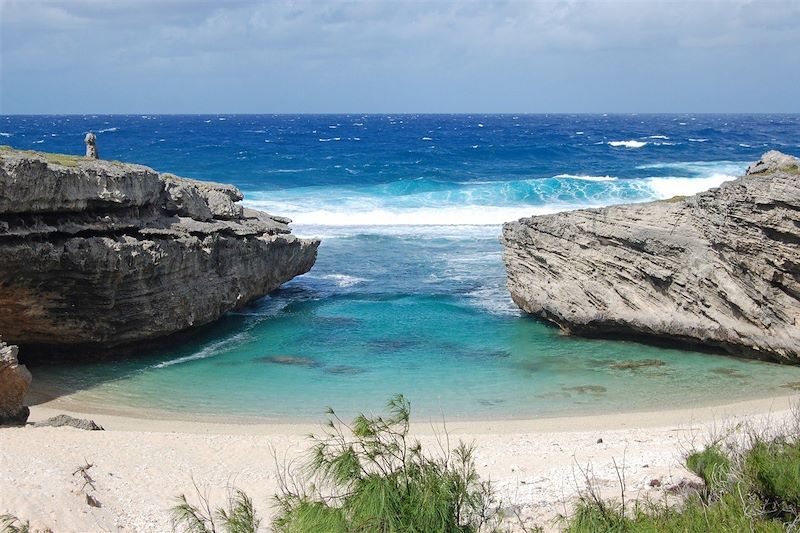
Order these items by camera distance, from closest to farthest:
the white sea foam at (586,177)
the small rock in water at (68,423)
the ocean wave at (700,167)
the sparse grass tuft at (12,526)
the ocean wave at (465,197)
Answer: the sparse grass tuft at (12,526), the small rock in water at (68,423), the ocean wave at (465,197), the white sea foam at (586,177), the ocean wave at (700,167)

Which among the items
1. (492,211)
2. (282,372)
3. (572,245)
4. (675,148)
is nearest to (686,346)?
(572,245)

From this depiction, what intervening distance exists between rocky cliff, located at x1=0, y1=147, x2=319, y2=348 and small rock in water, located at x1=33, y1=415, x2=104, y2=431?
397cm

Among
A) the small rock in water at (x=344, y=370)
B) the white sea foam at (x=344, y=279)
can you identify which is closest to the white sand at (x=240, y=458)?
the small rock in water at (x=344, y=370)

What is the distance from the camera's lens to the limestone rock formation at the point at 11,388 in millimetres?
14266

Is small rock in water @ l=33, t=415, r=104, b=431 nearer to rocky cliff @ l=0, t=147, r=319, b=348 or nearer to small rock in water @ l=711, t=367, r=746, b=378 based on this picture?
rocky cliff @ l=0, t=147, r=319, b=348

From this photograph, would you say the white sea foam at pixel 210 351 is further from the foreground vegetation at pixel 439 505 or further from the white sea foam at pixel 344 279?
the foreground vegetation at pixel 439 505

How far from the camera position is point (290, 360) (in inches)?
773

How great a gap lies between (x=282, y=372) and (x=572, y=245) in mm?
8431

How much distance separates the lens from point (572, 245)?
20.9 meters

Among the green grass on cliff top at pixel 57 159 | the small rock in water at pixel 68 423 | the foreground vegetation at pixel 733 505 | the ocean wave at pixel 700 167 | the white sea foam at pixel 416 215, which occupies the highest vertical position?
the green grass on cliff top at pixel 57 159

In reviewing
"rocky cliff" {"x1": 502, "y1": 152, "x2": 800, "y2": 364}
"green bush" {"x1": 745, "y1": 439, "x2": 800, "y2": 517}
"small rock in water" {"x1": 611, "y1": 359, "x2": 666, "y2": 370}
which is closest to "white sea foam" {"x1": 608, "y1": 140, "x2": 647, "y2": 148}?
"rocky cliff" {"x1": 502, "y1": 152, "x2": 800, "y2": 364}

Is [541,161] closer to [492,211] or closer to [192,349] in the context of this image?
[492,211]

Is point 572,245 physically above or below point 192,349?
above

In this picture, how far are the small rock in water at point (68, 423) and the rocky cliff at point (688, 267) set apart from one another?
40.0 ft
